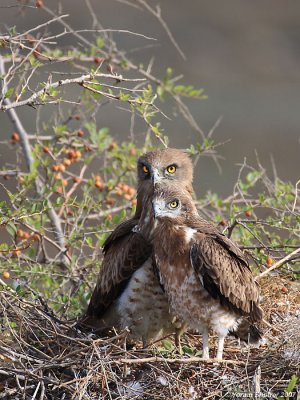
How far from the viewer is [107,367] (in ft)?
17.4

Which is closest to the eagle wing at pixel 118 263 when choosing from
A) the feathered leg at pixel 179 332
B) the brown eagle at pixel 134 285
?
the brown eagle at pixel 134 285

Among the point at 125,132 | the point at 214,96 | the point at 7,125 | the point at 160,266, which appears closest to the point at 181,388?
the point at 160,266

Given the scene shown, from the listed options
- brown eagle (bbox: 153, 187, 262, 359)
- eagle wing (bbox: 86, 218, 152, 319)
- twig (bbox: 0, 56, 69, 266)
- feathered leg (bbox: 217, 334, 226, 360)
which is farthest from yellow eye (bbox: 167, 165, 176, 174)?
feathered leg (bbox: 217, 334, 226, 360)

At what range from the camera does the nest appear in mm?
5219

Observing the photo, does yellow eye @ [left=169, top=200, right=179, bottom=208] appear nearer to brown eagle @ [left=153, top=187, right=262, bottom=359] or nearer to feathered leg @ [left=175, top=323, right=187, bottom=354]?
brown eagle @ [left=153, top=187, right=262, bottom=359]

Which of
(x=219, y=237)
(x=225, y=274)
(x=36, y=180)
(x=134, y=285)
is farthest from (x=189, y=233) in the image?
(x=36, y=180)

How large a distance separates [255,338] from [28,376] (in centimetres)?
146

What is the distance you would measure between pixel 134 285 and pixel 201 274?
21.1 inches

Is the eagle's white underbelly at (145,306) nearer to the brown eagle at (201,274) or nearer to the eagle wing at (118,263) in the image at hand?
the eagle wing at (118,263)

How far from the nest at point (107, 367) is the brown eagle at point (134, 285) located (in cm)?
28

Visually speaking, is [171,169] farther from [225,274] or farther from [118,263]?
[225,274]

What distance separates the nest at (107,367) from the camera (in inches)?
205

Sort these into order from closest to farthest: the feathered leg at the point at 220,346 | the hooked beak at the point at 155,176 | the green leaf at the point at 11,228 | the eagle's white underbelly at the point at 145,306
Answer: the feathered leg at the point at 220,346 → the green leaf at the point at 11,228 → the eagle's white underbelly at the point at 145,306 → the hooked beak at the point at 155,176

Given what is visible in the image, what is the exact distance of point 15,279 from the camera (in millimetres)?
6039
